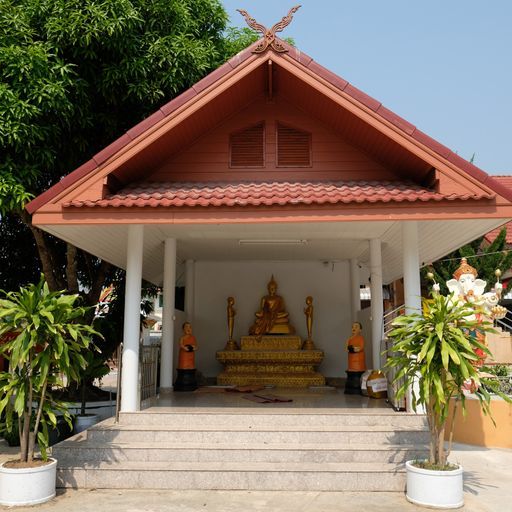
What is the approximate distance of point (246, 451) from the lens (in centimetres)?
640

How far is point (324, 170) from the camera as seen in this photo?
27.9 ft

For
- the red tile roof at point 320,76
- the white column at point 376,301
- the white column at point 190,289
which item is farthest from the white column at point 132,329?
the white column at point 190,289

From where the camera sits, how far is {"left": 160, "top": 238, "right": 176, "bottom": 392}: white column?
9.67 metres

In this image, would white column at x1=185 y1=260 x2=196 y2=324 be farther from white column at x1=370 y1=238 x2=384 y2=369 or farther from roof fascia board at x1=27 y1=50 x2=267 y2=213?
roof fascia board at x1=27 y1=50 x2=267 y2=213

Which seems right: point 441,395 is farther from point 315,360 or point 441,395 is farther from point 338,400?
point 315,360

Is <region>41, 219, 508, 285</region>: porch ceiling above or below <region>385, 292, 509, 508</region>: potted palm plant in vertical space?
above

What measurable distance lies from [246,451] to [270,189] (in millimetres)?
3594

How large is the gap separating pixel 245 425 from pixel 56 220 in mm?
3666

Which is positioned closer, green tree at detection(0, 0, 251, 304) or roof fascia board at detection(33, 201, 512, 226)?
roof fascia board at detection(33, 201, 512, 226)

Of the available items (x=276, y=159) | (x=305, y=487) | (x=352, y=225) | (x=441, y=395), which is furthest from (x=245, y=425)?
(x=276, y=159)

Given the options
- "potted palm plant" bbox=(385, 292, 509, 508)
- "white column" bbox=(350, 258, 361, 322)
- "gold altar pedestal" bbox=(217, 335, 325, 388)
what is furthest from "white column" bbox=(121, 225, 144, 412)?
"white column" bbox=(350, 258, 361, 322)

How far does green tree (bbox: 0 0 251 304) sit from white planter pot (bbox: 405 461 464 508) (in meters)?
7.62

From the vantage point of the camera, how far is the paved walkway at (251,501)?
539 centimetres

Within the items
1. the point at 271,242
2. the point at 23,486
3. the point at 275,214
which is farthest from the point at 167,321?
the point at 23,486
